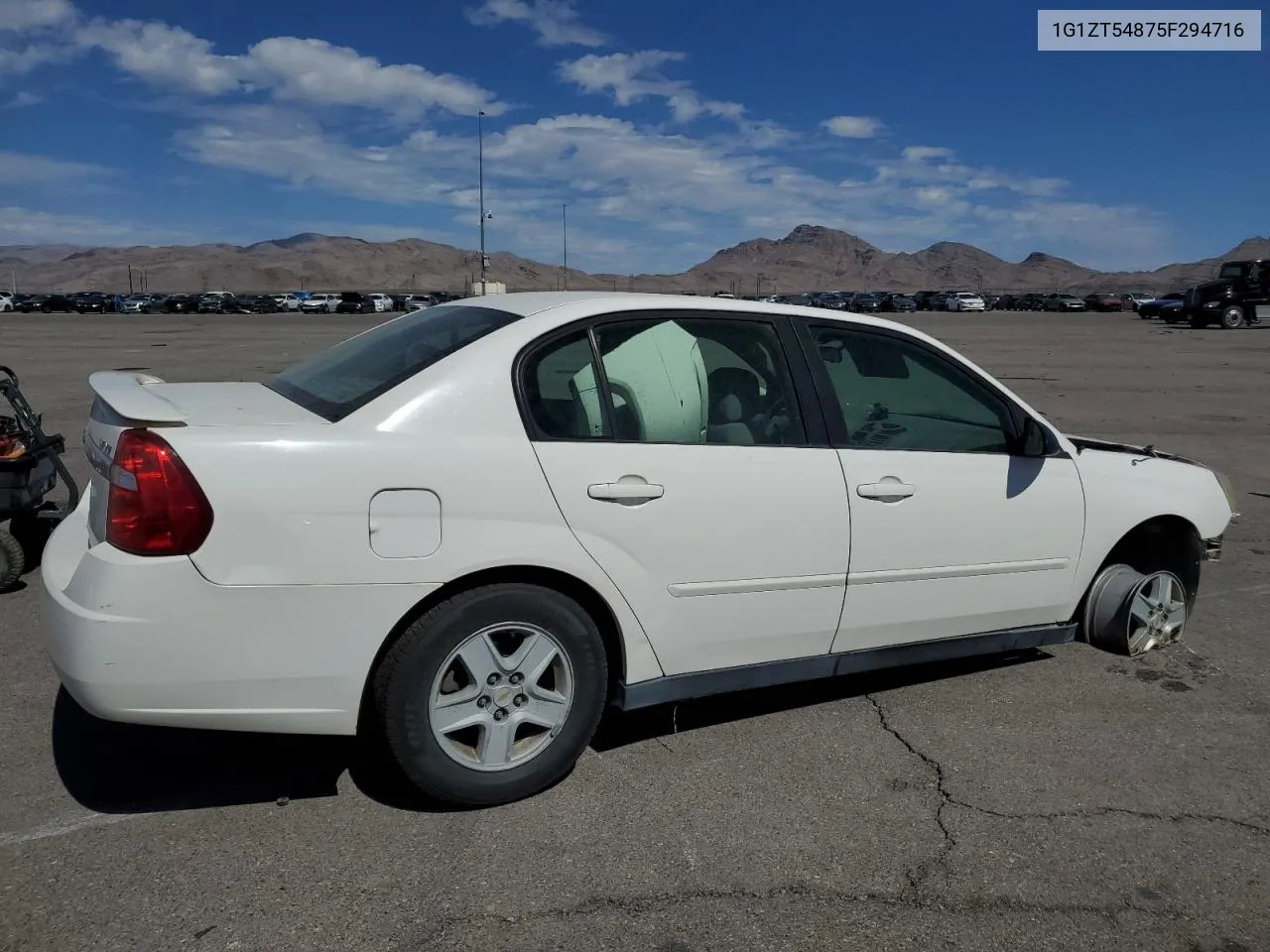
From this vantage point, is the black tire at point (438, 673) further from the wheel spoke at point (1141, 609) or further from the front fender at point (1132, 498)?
the wheel spoke at point (1141, 609)

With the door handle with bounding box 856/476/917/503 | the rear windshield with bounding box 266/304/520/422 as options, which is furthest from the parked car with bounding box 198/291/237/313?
the door handle with bounding box 856/476/917/503

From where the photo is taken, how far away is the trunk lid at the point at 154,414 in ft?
9.84

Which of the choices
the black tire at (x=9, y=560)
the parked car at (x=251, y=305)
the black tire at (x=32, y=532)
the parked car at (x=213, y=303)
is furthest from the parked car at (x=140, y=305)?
the black tire at (x=9, y=560)

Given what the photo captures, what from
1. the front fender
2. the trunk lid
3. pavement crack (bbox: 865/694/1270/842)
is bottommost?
pavement crack (bbox: 865/694/1270/842)

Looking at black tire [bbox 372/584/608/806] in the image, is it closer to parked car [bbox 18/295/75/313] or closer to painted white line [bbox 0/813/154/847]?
painted white line [bbox 0/813/154/847]

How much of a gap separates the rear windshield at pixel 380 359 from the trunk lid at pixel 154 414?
102mm

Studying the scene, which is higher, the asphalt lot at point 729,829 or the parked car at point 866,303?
the parked car at point 866,303

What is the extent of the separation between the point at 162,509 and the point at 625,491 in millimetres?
1358

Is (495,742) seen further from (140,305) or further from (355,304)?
(140,305)

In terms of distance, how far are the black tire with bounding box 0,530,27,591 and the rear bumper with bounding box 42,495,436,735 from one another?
267 centimetres

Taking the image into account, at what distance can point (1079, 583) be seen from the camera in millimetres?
4441

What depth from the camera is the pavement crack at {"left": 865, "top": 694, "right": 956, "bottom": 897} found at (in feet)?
9.92

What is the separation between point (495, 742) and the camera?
3264 millimetres

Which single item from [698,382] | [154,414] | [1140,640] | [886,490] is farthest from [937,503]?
[154,414]
